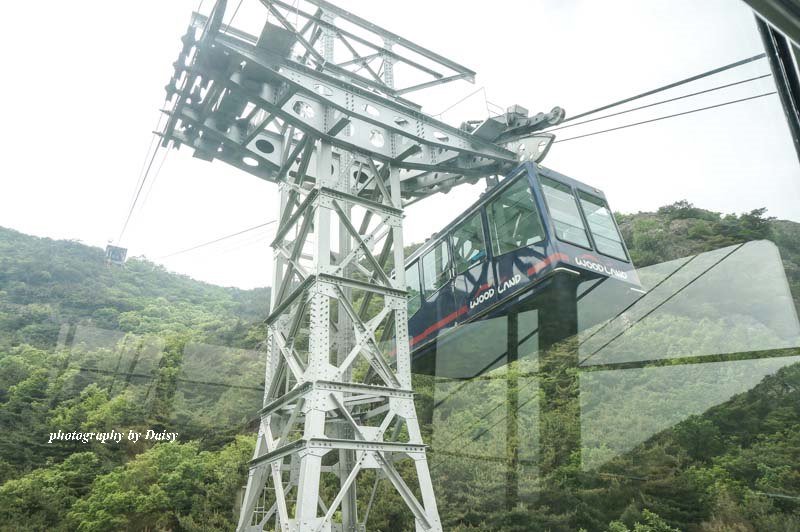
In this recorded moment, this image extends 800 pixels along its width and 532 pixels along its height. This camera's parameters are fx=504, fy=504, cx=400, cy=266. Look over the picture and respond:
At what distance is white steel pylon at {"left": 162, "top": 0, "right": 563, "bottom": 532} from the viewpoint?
5488mm

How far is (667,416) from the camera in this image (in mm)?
13328

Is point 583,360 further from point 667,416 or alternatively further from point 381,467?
point 381,467

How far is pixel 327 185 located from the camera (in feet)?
21.5

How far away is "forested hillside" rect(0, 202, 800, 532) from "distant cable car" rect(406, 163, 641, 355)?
1.66 meters

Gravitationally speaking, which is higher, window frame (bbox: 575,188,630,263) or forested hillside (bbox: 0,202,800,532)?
window frame (bbox: 575,188,630,263)

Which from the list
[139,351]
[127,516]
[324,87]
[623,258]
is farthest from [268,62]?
[139,351]

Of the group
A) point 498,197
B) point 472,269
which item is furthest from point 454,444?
point 498,197

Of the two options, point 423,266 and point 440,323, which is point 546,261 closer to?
point 440,323

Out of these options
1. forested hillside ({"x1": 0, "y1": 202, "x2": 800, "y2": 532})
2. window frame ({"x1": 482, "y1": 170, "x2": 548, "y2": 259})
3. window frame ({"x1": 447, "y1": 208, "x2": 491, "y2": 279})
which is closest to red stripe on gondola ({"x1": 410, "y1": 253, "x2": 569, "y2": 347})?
window frame ({"x1": 482, "y1": 170, "x2": 548, "y2": 259})

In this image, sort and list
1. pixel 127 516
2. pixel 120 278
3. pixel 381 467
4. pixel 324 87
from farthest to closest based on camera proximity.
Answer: pixel 120 278
pixel 127 516
pixel 324 87
pixel 381 467

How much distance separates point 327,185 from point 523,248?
2.73 meters

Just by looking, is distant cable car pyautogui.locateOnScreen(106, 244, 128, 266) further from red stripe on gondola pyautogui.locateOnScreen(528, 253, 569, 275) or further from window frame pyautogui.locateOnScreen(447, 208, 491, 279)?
red stripe on gondola pyautogui.locateOnScreen(528, 253, 569, 275)

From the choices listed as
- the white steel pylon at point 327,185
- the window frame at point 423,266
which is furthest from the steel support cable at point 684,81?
the window frame at point 423,266

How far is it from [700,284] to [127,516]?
59.9 ft
